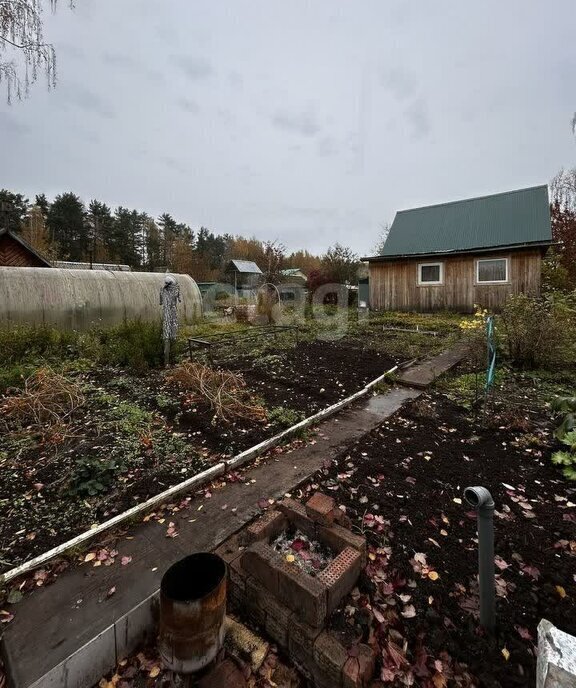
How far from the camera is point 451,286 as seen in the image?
12.4m

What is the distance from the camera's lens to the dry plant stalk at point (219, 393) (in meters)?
3.81

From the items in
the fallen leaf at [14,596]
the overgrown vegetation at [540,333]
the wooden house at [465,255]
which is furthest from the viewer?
the wooden house at [465,255]

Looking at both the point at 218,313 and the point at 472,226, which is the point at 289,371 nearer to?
the point at 218,313

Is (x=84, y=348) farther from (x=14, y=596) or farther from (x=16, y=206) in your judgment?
(x=16, y=206)

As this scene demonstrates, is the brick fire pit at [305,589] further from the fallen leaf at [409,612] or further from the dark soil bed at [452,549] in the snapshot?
the fallen leaf at [409,612]

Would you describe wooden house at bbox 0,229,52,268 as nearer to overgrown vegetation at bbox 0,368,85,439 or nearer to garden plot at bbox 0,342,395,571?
garden plot at bbox 0,342,395,571

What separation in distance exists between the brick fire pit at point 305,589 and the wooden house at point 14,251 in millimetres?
16142

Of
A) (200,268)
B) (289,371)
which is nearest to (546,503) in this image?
(289,371)

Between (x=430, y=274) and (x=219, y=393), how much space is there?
1174 centimetres

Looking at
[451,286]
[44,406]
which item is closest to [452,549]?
[44,406]

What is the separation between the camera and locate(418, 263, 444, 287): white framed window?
497 inches

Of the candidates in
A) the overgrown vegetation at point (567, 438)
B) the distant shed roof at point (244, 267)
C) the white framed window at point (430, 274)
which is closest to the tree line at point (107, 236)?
the distant shed roof at point (244, 267)

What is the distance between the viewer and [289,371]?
577cm

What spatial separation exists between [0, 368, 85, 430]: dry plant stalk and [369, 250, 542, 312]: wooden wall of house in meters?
12.3
